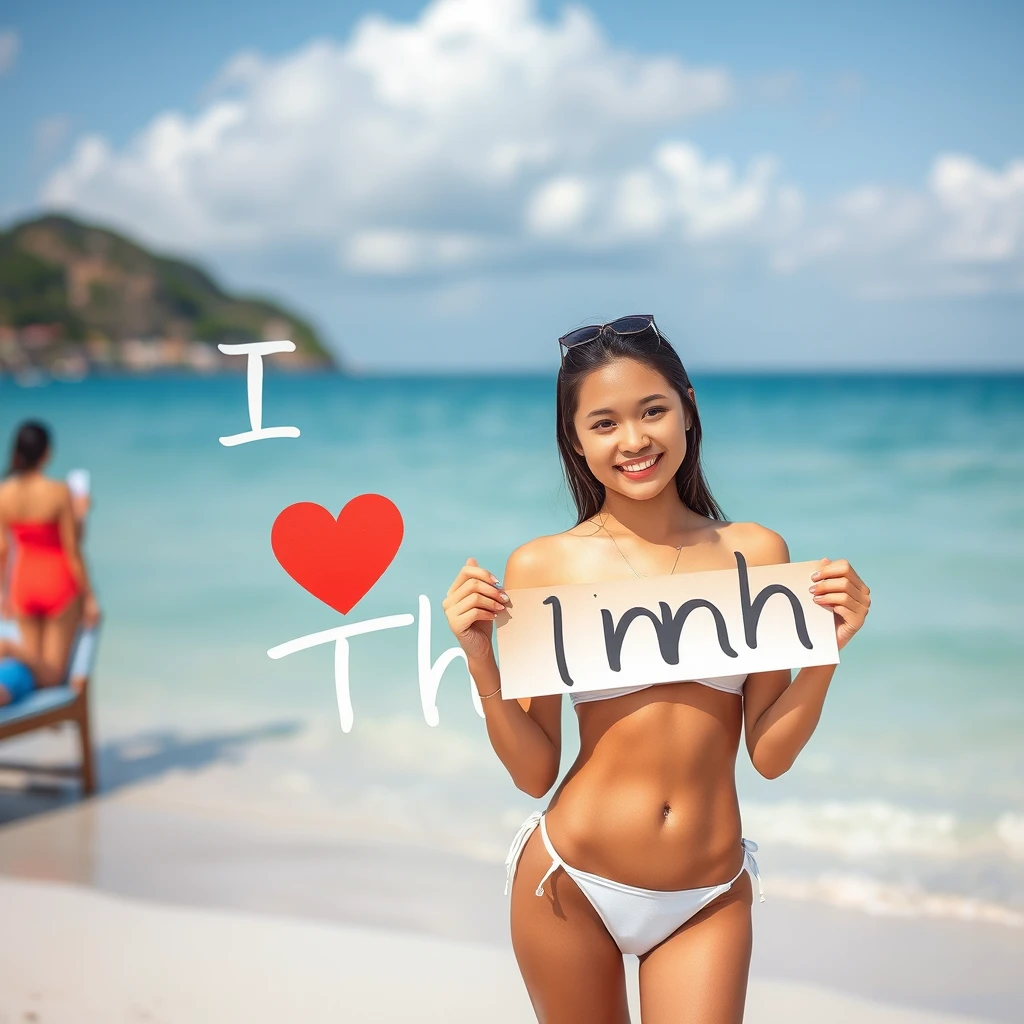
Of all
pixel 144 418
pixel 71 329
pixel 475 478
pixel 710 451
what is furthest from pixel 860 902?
pixel 71 329

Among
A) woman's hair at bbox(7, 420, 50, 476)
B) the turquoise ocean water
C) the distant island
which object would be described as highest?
the distant island

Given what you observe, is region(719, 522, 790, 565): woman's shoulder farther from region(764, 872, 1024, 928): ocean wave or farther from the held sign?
region(764, 872, 1024, 928): ocean wave

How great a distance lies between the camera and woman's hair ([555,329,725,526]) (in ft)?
6.56

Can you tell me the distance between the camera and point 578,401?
2035 mm

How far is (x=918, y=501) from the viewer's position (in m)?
17.5

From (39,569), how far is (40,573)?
3 cm

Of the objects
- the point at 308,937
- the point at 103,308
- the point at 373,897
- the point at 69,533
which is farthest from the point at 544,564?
the point at 103,308

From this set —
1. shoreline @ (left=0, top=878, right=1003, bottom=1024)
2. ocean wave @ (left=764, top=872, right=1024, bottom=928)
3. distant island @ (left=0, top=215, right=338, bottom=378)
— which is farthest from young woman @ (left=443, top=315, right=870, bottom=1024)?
distant island @ (left=0, top=215, right=338, bottom=378)

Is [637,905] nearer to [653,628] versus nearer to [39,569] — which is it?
[653,628]

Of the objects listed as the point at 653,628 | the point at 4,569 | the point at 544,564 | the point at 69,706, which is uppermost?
the point at 544,564

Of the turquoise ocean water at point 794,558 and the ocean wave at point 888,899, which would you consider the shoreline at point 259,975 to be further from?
the turquoise ocean water at point 794,558

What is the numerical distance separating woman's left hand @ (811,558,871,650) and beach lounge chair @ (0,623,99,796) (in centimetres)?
425

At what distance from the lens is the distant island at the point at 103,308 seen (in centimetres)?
6719

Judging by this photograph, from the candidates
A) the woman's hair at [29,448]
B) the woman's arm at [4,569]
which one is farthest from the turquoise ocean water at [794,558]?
the woman's hair at [29,448]
